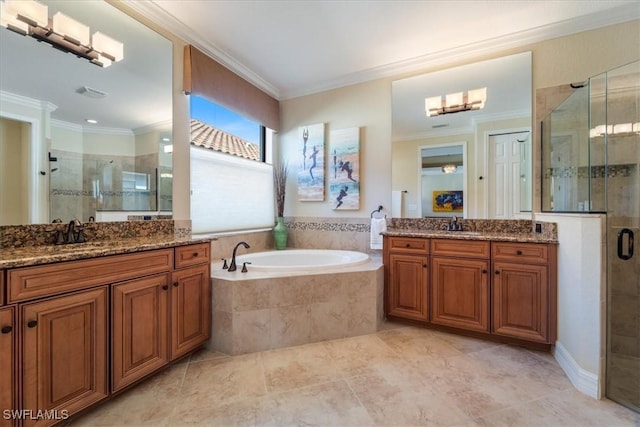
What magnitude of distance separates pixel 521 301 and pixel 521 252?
1.23 feet

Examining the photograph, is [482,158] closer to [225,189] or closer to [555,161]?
[555,161]

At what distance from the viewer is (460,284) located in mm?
2324

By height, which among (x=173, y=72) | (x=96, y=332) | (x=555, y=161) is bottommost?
(x=96, y=332)

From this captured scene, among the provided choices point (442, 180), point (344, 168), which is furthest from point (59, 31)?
point (442, 180)

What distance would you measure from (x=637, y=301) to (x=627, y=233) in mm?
439

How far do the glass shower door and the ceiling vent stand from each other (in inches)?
133

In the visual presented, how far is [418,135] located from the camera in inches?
116

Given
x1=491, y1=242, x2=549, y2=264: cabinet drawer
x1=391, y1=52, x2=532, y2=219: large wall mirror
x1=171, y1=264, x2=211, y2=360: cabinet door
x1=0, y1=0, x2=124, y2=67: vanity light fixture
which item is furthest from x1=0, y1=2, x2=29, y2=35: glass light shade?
x1=491, y1=242, x2=549, y2=264: cabinet drawer

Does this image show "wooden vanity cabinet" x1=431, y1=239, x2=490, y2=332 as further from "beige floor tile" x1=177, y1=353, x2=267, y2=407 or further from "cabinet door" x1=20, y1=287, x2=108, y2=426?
"cabinet door" x1=20, y1=287, x2=108, y2=426

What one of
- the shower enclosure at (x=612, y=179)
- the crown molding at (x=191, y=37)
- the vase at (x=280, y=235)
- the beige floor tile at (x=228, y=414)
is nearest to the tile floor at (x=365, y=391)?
the beige floor tile at (x=228, y=414)

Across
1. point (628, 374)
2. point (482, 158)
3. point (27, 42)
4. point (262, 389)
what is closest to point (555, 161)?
point (482, 158)

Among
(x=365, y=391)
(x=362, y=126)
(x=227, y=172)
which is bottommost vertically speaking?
(x=365, y=391)

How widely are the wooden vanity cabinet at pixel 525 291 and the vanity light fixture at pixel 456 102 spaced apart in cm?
140

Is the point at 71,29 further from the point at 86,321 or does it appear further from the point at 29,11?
the point at 86,321
